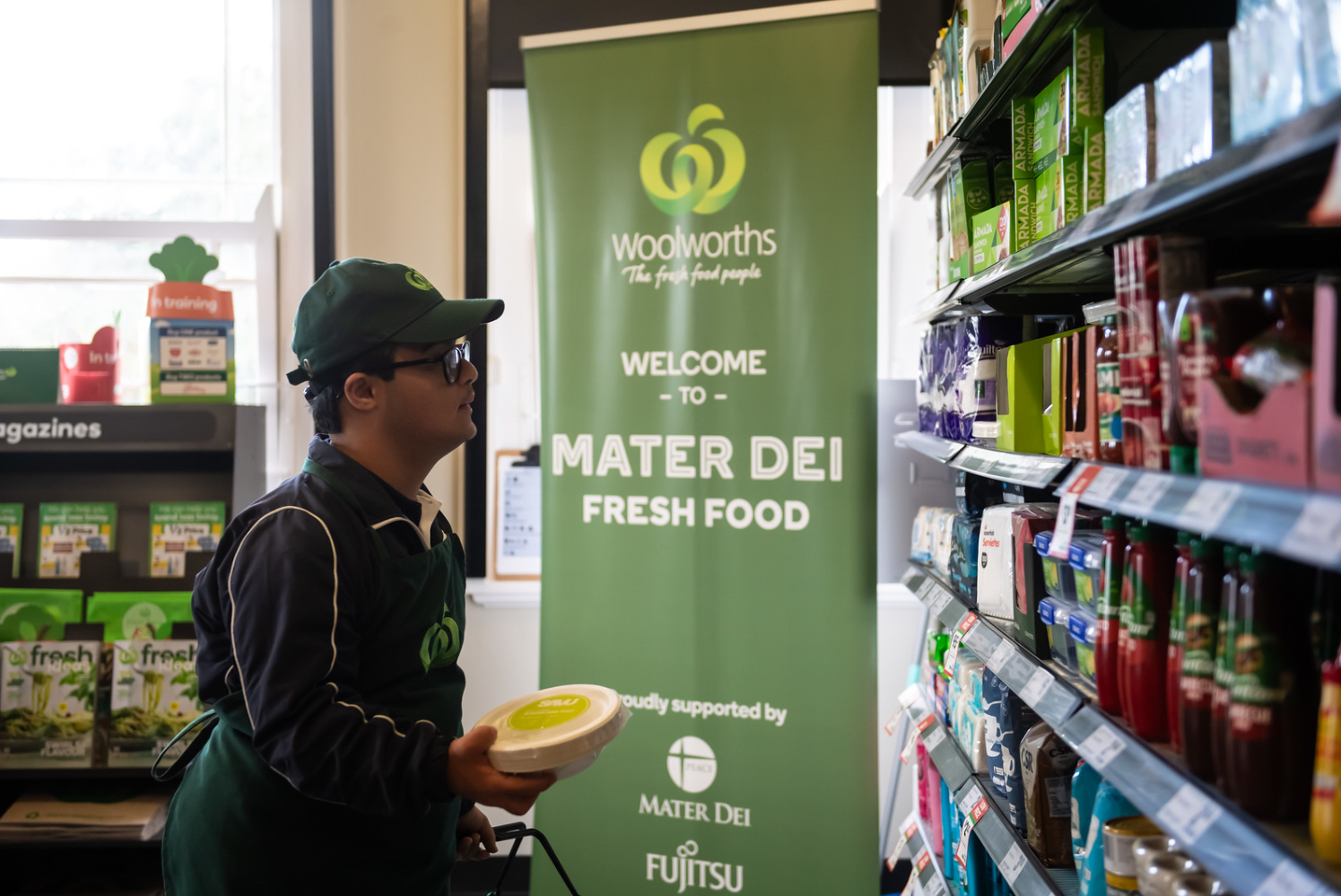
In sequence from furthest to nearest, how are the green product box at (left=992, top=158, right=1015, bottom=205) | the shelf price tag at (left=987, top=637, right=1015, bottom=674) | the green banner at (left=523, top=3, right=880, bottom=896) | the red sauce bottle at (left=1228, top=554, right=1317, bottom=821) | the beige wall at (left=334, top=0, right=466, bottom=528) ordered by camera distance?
the beige wall at (left=334, top=0, right=466, bottom=528) → the green banner at (left=523, top=3, right=880, bottom=896) → the green product box at (left=992, top=158, right=1015, bottom=205) → the shelf price tag at (left=987, top=637, right=1015, bottom=674) → the red sauce bottle at (left=1228, top=554, right=1317, bottom=821)

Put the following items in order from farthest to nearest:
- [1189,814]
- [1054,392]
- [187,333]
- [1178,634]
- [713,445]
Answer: [187,333]
[713,445]
[1054,392]
[1178,634]
[1189,814]

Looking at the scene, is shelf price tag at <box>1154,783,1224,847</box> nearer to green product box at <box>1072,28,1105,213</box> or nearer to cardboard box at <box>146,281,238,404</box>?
green product box at <box>1072,28,1105,213</box>

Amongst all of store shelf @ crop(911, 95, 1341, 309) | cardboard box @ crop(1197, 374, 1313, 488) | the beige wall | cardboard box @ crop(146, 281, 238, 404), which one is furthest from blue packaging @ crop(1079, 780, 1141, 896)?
the beige wall

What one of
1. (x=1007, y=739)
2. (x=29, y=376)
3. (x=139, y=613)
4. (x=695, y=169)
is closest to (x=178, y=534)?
(x=139, y=613)

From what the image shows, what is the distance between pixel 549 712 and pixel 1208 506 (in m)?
1.08

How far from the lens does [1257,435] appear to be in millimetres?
989

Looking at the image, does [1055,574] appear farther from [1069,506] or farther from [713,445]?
[713,445]

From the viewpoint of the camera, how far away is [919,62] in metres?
3.12

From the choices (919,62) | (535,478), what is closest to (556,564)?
(535,478)

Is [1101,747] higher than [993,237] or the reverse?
the reverse

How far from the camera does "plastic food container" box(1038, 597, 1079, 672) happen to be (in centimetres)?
164

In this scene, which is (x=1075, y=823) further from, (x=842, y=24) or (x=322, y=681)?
(x=842, y=24)

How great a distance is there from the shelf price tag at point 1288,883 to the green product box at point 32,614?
313 centimetres

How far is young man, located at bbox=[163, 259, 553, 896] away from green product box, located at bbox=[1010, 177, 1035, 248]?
112cm
